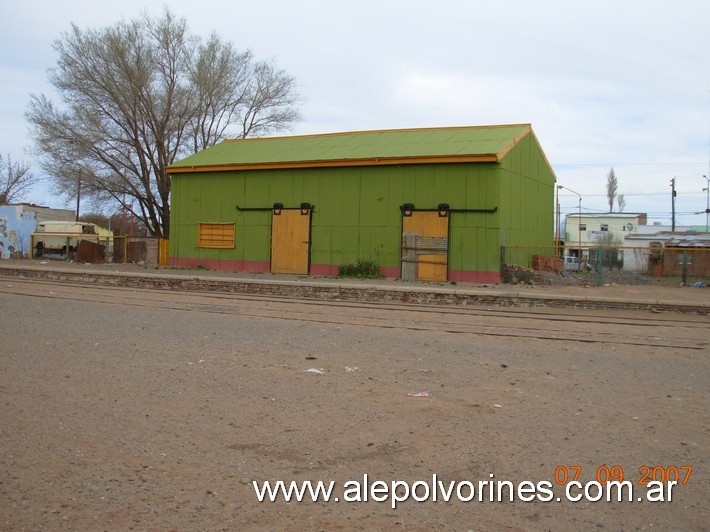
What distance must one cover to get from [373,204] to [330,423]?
2106 cm

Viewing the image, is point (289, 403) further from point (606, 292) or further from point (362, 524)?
point (606, 292)

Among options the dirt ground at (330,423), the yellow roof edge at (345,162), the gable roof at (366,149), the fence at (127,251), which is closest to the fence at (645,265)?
the yellow roof edge at (345,162)

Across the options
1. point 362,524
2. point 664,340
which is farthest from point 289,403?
point 664,340

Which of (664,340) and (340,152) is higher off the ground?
(340,152)

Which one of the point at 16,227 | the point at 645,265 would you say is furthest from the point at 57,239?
the point at 645,265

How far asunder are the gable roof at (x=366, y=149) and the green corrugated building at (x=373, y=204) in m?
0.06

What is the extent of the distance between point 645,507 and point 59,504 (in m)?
3.81

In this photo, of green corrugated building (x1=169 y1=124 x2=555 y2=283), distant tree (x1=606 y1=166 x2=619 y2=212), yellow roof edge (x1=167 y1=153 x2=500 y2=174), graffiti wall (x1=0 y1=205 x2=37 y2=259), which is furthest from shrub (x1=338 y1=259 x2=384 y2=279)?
distant tree (x1=606 y1=166 x2=619 y2=212)

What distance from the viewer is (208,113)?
42.3m

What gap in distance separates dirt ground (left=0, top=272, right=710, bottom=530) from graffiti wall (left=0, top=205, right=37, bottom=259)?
40333 millimetres

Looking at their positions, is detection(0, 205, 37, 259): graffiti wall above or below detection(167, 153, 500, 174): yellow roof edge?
below

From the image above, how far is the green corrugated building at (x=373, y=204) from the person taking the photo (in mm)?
25094

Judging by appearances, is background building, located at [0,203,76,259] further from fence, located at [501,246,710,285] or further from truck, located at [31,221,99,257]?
fence, located at [501,246,710,285]

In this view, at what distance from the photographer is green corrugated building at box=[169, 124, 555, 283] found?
25.1 meters
